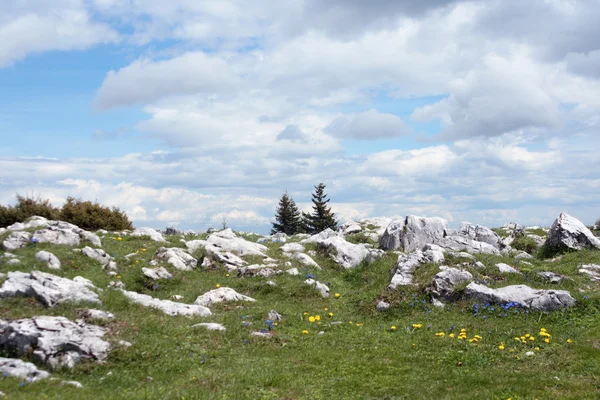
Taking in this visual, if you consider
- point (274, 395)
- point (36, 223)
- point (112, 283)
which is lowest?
point (274, 395)

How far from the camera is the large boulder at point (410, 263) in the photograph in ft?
73.0

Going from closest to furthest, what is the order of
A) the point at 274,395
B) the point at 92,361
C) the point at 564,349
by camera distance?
the point at 274,395, the point at 92,361, the point at 564,349

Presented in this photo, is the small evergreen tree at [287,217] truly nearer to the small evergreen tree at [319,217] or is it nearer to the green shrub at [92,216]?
the small evergreen tree at [319,217]

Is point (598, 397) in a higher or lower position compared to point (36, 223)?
lower

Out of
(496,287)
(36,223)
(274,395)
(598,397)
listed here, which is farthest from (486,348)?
(36,223)

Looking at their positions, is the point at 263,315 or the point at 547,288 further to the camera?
the point at 547,288

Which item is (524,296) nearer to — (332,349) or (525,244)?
(332,349)

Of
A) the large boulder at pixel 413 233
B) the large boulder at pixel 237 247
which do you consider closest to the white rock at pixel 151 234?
the large boulder at pixel 237 247

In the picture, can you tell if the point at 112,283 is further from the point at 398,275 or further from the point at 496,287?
the point at 496,287

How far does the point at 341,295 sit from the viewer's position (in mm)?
23031

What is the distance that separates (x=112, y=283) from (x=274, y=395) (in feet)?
40.9

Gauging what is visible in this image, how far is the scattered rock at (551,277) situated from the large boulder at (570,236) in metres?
9.59

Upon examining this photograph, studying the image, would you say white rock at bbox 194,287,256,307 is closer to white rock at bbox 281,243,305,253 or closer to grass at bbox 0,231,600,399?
grass at bbox 0,231,600,399

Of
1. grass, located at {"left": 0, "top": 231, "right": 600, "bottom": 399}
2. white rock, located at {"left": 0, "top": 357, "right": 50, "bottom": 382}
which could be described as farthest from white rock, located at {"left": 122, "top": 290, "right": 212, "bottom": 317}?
white rock, located at {"left": 0, "top": 357, "right": 50, "bottom": 382}
